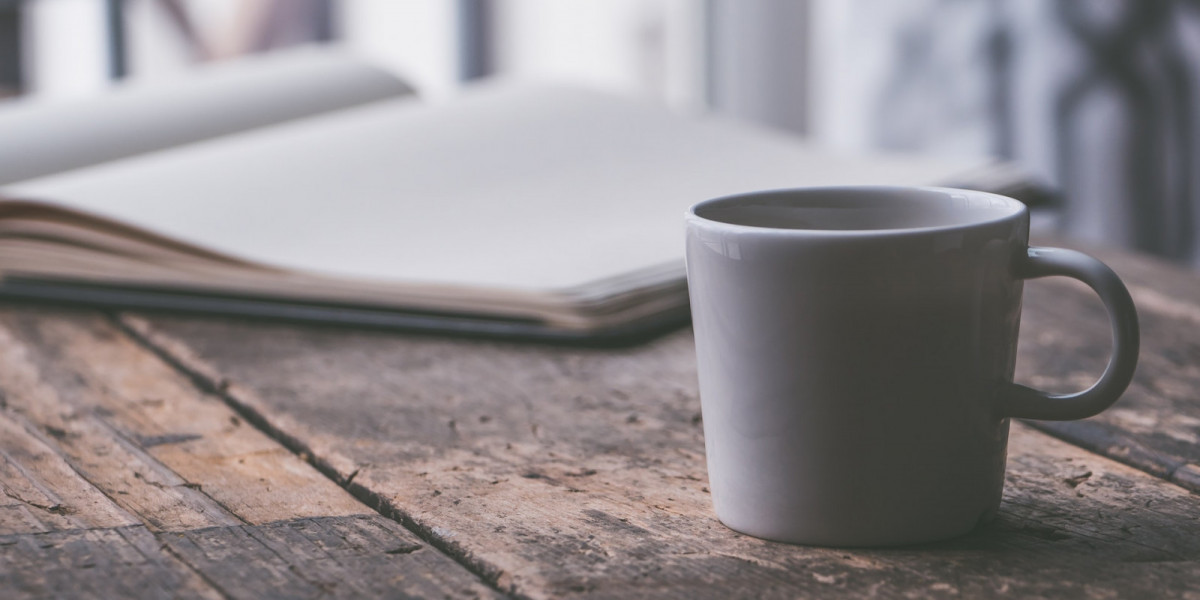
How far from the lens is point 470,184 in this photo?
0.82 m

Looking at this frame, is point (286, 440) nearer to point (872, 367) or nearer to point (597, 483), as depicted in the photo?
point (597, 483)

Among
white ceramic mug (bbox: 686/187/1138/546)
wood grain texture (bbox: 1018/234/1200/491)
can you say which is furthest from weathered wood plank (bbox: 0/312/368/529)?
wood grain texture (bbox: 1018/234/1200/491)

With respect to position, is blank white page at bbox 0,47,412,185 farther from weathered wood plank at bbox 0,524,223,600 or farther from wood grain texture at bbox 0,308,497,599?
weathered wood plank at bbox 0,524,223,600

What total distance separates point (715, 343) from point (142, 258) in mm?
471

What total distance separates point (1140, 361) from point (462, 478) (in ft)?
1.16

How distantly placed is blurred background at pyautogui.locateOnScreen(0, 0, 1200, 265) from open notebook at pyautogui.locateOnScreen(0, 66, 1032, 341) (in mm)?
145

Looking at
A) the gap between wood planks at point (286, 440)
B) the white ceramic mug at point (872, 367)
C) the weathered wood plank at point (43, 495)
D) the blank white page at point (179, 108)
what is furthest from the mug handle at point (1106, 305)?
the blank white page at point (179, 108)

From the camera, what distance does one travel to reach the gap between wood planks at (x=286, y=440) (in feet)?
1.20

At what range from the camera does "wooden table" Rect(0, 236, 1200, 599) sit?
13.8 inches

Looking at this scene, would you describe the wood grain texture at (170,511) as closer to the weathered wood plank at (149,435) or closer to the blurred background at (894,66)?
the weathered wood plank at (149,435)

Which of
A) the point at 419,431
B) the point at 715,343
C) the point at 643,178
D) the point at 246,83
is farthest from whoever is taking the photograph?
the point at 246,83

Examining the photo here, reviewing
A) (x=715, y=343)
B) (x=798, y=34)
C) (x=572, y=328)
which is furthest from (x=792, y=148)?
(x=798, y=34)

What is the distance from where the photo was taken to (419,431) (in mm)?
516

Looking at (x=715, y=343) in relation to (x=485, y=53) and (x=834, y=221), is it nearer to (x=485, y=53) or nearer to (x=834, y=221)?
(x=834, y=221)
